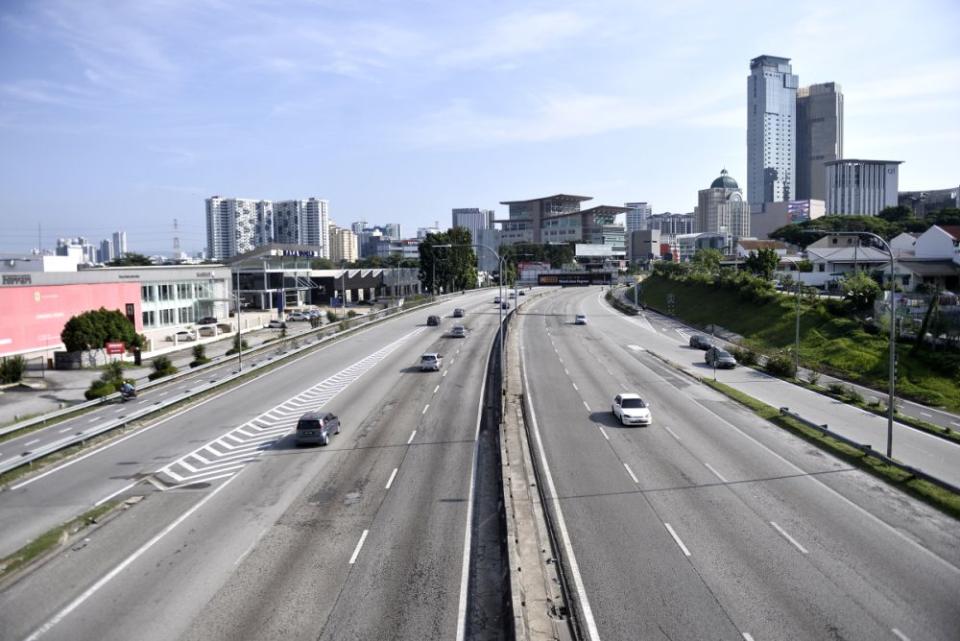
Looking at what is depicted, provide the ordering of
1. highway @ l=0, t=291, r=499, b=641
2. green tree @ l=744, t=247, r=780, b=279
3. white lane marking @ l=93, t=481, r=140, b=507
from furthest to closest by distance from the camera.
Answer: green tree @ l=744, t=247, r=780, b=279, white lane marking @ l=93, t=481, r=140, b=507, highway @ l=0, t=291, r=499, b=641

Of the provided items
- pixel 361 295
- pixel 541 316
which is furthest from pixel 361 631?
pixel 361 295

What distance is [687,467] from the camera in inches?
1027

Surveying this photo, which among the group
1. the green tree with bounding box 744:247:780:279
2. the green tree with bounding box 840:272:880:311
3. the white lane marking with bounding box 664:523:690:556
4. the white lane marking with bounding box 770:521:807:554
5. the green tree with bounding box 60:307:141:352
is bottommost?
the white lane marking with bounding box 770:521:807:554

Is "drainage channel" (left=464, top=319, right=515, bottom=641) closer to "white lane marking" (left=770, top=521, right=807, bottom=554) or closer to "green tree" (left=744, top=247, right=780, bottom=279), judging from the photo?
"white lane marking" (left=770, top=521, right=807, bottom=554)

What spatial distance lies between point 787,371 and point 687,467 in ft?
92.6

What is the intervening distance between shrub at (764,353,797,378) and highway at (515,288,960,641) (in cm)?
1696

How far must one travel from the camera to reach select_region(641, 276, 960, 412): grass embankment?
154 feet

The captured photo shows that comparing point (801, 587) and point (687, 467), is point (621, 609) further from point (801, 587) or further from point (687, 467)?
point (687, 467)

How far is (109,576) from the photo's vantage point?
17.5m

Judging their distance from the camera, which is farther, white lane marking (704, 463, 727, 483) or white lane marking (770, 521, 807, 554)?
white lane marking (704, 463, 727, 483)

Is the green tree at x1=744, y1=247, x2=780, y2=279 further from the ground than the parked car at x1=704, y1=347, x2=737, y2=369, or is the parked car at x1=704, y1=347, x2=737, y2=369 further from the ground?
the green tree at x1=744, y1=247, x2=780, y2=279

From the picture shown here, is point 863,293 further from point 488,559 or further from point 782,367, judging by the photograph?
point 488,559

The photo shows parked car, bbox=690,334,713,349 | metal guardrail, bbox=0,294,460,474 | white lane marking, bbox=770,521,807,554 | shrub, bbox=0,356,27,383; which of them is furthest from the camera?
Answer: parked car, bbox=690,334,713,349

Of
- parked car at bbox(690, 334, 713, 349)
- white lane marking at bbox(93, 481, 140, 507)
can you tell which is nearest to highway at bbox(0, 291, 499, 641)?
white lane marking at bbox(93, 481, 140, 507)
